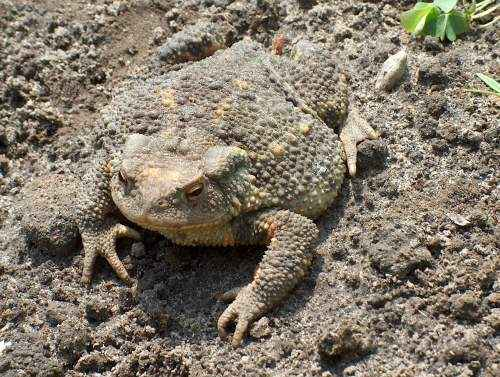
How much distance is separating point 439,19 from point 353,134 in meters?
1.15

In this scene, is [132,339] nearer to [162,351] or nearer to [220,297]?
[162,351]

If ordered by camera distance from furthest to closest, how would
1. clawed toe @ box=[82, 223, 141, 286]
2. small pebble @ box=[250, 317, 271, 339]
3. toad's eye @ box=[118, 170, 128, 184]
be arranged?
1. clawed toe @ box=[82, 223, 141, 286]
2. toad's eye @ box=[118, 170, 128, 184]
3. small pebble @ box=[250, 317, 271, 339]

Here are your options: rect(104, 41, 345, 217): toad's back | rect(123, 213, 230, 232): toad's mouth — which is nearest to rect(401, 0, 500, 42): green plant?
rect(104, 41, 345, 217): toad's back

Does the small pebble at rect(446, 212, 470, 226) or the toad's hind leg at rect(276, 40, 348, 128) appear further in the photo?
the toad's hind leg at rect(276, 40, 348, 128)

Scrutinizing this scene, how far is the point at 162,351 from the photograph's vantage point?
3898 mm

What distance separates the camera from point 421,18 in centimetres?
507

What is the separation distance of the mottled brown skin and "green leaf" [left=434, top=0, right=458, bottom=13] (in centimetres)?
93

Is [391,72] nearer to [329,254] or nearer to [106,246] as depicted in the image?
[329,254]

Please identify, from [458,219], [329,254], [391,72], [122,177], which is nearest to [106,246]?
[122,177]

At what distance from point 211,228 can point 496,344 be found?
1.64 m

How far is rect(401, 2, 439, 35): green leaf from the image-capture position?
198 inches

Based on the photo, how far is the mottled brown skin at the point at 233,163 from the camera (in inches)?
152

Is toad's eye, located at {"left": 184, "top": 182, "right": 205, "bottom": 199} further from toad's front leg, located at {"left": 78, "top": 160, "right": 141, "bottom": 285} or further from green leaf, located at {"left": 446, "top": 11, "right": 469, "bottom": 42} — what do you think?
green leaf, located at {"left": 446, "top": 11, "right": 469, "bottom": 42}

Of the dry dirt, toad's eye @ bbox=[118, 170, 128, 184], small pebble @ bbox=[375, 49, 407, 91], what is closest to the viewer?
the dry dirt
